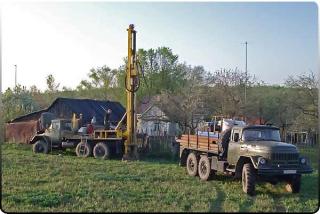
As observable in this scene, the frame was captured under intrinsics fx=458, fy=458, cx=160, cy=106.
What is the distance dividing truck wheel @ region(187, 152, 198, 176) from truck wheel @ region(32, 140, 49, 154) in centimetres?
1150

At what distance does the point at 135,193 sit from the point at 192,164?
531 cm

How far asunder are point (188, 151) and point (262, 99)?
2031cm

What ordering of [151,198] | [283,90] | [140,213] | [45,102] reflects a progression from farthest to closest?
[45,102]
[283,90]
[151,198]
[140,213]

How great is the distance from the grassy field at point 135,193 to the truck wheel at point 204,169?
36cm

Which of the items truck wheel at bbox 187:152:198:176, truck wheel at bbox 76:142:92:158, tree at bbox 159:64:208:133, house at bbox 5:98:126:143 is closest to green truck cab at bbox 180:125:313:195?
truck wheel at bbox 187:152:198:176

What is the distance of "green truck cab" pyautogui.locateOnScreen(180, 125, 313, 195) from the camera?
1162cm

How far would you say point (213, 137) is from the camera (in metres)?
14.2

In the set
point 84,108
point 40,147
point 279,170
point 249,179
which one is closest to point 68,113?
point 84,108

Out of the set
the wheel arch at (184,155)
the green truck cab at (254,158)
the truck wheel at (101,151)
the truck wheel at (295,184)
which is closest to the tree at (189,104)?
the truck wheel at (101,151)

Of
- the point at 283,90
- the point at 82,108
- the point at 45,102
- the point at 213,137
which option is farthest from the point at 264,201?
the point at 45,102

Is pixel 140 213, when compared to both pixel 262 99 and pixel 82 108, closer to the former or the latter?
pixel 82 108

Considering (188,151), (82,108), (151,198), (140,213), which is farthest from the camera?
(82,108)

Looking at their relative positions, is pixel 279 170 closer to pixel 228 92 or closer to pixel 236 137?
pixel 236 137

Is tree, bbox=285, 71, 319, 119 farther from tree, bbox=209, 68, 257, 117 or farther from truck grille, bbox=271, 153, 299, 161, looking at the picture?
truck grille, bbox=271, 153, 299, 161
